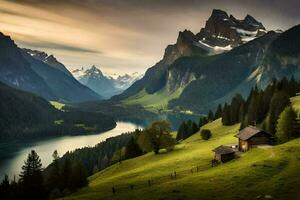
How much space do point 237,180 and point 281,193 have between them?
971cm

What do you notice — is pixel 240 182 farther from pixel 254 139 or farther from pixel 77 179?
pixel 77 179

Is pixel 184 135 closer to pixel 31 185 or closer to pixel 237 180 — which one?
pixel 31 185

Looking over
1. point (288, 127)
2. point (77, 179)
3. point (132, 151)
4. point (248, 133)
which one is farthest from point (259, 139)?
point (132, 151)

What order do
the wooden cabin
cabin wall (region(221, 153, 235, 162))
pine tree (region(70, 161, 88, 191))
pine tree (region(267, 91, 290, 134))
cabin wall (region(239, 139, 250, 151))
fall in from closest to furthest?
1. cabin wall (region(221, 153, 235, 162))
2. the wooden cabin
3. cabin wall (region(239, 139, 250, 151))
4. pine tree (region(70, 161, 88, 191))
5. pine tree (region(267, 91, 290, 134))

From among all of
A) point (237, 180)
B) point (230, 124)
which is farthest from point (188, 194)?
point (230, 124)

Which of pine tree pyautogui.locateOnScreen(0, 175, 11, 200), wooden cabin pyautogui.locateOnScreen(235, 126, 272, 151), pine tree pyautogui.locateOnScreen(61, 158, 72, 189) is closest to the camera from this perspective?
wooden cabin pyautogui.locateOnScreen(235, 126, 272, 151)

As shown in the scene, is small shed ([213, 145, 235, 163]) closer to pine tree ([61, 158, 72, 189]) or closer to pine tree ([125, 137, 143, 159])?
pine tree ([61, 158, 72, 189])

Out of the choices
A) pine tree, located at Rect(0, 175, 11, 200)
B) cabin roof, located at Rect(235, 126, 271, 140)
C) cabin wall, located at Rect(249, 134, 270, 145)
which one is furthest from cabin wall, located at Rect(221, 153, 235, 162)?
pine tree, located at Rect(0, 175, 11, 200)

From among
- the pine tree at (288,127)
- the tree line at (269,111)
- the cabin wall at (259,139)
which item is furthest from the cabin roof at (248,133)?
the pine tree at (288,127)

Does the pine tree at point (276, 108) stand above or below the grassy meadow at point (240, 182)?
above

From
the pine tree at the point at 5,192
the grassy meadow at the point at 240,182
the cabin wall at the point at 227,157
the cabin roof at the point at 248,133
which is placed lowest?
the pine tree at the point at 5,192

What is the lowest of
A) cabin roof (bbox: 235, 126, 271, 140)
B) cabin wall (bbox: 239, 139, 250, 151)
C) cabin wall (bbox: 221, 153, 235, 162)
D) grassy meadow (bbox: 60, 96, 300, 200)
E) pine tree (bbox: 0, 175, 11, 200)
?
pine tree (bbox: 0, 175, 11, 200)

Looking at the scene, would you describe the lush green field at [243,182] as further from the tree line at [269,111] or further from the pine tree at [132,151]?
the pine tree at [132,151]

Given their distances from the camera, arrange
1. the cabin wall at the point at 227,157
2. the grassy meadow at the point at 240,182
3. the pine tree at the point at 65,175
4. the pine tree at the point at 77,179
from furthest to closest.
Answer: the pine tree at the point at 65,175 → the pine tree at the point at 77,179 → the cabin wall at the point at 227,157 → the grassy meadow at the point at 240,182
